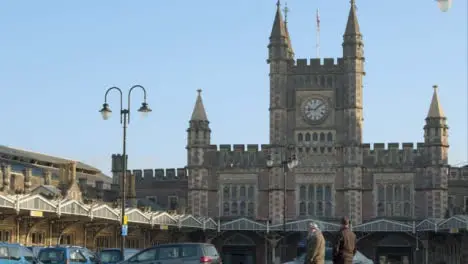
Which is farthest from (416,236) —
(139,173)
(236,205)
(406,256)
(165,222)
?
(139,173)

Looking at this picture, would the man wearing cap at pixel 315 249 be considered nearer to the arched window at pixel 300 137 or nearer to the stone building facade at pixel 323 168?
the stone building facade at pixel 323 168

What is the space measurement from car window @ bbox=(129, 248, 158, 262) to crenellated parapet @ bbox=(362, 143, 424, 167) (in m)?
45.7

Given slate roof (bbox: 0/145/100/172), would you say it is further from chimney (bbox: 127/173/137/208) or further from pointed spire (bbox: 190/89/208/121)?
pointed spire (bbox: 190/89/208/121)

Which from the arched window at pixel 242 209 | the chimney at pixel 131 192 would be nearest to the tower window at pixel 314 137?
the arched window at pixel 242 209

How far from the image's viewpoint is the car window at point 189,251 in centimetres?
3312

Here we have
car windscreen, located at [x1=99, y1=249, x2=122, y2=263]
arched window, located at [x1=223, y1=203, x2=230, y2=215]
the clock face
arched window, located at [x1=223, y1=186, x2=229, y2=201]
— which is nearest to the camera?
car windscreen, located at [x1=99, y1=249, x2=122, y2=263]

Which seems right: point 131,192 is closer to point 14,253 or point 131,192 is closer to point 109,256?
point 109,256

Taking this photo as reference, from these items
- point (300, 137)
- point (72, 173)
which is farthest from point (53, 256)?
point (300, 137)

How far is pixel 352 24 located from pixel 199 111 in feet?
49.6

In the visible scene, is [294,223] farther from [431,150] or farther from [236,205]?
[431,150]

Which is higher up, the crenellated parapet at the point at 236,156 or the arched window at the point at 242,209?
the crenellated parapet at the point at 236,156

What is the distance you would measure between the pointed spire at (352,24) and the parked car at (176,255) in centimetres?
4827

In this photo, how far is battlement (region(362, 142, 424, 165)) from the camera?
7606 centimetres

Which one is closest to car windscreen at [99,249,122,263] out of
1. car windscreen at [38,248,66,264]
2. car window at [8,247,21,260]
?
car windscreen at [38,248,66,264]
